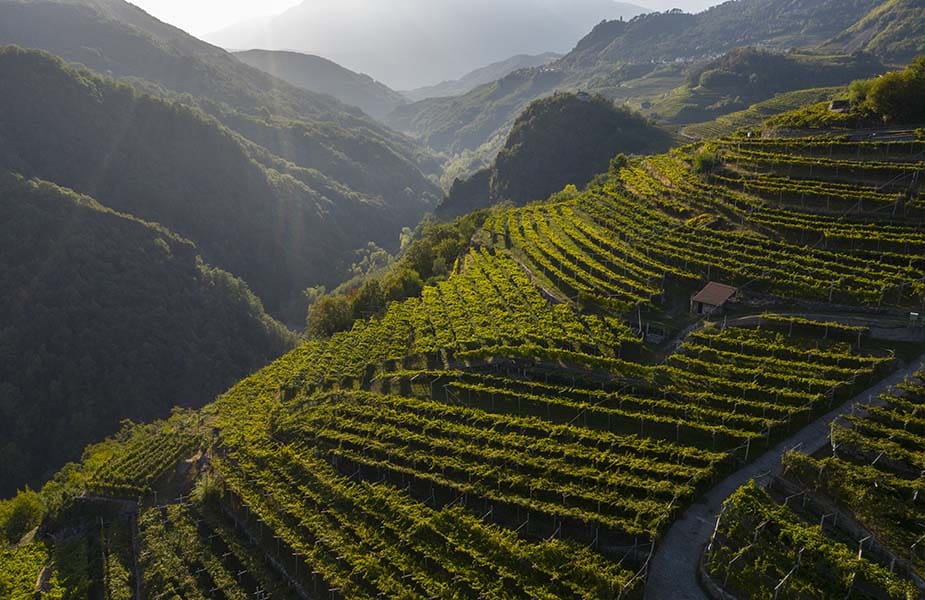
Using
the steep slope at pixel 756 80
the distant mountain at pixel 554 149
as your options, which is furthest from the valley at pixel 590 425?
the steep slope at pixel 756 80

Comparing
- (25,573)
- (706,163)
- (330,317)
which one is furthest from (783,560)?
(330,317)

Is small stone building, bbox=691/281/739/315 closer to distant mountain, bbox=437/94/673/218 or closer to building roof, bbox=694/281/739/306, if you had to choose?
building roof, bbox=694/281/739/306

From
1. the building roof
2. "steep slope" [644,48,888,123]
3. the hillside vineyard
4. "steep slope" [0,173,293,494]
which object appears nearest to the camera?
the hillside vineyard

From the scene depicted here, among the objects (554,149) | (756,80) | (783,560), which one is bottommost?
(783,560)

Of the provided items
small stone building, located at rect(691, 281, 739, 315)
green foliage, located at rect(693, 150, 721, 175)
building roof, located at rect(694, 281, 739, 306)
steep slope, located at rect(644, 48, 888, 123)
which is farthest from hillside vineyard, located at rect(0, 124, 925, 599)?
steep slope, located at rect(644, 48, 888, 123)

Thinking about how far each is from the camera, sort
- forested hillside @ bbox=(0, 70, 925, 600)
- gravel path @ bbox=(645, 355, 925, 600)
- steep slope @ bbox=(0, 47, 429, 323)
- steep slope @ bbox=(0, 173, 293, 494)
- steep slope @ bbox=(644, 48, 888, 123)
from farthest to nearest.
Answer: steep slope @ bbox=(644, 48, 888, 123) → steep slope @ bbox=(0, 47, 429, 323) → steep slope @ bbox=(0, 173, 293, 494) → forested hillside @ bbox=(0, 70, 925, 600) → gravel path @ bbox=(645, 355, 925, 600)

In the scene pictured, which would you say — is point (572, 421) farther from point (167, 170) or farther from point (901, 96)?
point (167, 170)
